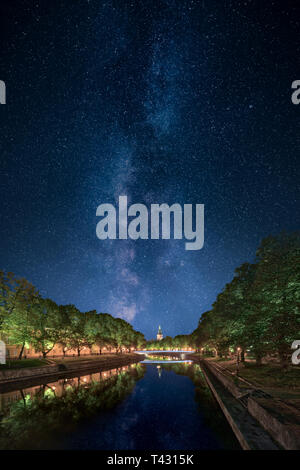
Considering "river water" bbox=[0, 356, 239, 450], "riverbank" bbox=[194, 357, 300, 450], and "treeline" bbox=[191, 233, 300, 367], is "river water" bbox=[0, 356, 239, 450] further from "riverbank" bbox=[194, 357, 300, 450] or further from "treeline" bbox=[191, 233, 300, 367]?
"treeline" bbox=[191, 233, 300, 367]

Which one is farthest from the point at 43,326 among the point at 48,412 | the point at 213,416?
the point at 213,416

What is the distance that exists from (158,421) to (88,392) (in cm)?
1210

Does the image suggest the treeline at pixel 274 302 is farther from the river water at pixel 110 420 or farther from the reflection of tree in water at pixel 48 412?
the reflection of tree in water at pixel 48 412

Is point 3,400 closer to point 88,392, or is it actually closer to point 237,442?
point 88,392

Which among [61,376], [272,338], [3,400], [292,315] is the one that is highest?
[292,315]

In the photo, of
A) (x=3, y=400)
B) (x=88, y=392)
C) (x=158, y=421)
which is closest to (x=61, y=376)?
(x=88, y=392)

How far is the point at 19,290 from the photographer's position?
4203 cm

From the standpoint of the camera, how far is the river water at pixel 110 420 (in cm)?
1361

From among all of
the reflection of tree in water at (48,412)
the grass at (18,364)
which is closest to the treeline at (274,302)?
the reflection of tree in water at (48,412)

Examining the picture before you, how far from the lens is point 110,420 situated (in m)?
17.9

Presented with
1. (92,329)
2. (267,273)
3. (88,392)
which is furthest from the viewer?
(92,329)

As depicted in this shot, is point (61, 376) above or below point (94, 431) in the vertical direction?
below

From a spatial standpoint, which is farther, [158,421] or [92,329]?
[92,329]

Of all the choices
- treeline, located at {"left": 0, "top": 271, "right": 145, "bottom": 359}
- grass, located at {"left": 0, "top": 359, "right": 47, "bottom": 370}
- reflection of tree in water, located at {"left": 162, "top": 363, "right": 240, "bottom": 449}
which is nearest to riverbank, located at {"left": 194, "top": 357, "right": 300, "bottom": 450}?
reflection of tree in water, located at {"left": 162, "top": 363, "right": 240, "bottom": 449}
